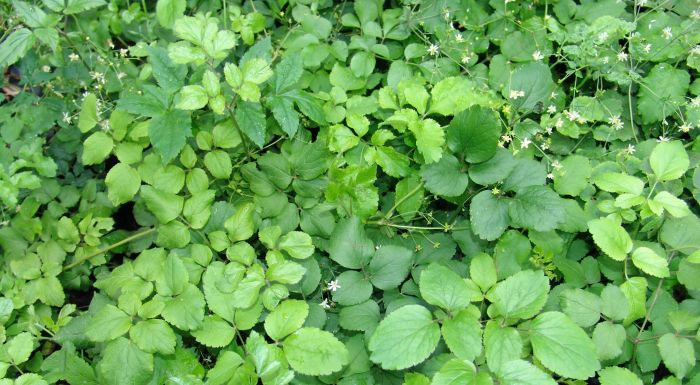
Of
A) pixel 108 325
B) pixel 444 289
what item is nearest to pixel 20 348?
pixel 108 325

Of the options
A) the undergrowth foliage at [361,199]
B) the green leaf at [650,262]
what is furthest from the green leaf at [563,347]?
the green leaf at [650,262]

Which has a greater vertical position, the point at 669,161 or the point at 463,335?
the point at 669,161

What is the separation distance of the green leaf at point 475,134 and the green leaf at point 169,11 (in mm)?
1437

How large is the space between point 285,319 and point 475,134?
3.24 ft

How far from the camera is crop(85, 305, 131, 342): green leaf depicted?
1852mm

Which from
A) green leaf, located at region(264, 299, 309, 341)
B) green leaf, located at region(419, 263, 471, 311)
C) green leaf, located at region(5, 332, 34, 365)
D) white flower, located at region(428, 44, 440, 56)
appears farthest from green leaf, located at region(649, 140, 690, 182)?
green leaf, located at region(5, 332, 34, 365)

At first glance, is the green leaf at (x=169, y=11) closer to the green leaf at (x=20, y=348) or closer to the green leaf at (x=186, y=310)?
the green leaf at (x=186, y=310)

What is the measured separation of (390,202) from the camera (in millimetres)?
2340

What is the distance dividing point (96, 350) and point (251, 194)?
0.90 meters

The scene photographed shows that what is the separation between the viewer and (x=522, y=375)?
1.59 m

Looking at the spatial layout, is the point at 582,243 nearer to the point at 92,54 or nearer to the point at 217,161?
the point at 217,161

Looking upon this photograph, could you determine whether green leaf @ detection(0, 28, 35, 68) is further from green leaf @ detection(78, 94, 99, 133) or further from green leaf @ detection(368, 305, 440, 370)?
green leaf @ detection(368, 305, 440, 370)

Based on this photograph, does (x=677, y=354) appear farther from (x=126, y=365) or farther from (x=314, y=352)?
(x=126, y=365)

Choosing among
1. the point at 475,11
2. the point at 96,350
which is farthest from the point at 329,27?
the point at 96,350
